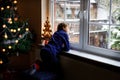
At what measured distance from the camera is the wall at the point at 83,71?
215cm

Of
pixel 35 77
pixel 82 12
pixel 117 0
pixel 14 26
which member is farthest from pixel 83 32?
pixel 14 26

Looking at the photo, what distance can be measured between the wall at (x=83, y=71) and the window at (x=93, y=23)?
0.25 metres

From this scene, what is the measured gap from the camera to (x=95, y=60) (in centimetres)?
228

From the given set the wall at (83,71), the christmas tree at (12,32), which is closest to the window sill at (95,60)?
the wall at (83,71)

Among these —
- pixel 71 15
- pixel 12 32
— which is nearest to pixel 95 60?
pixel 71 15

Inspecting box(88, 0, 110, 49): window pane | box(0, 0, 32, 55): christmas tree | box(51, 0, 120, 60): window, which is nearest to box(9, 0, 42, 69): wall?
box(0, 0, 32, 55): christmas tree

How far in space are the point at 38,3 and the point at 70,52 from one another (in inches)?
43.1

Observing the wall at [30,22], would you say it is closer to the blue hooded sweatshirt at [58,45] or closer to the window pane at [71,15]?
the window pane at [71,15]

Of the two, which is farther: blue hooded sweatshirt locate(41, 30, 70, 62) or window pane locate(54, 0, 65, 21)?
window pane locate(54, 0, 65, 21)

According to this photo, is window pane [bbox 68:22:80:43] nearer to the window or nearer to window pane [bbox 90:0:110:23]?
the window

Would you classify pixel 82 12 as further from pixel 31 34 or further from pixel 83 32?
pixel 31 34

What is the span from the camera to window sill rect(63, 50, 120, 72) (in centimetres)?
209

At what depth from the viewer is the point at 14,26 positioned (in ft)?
10.5

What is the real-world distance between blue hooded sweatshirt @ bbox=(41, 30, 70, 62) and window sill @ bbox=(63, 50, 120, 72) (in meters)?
0.10
